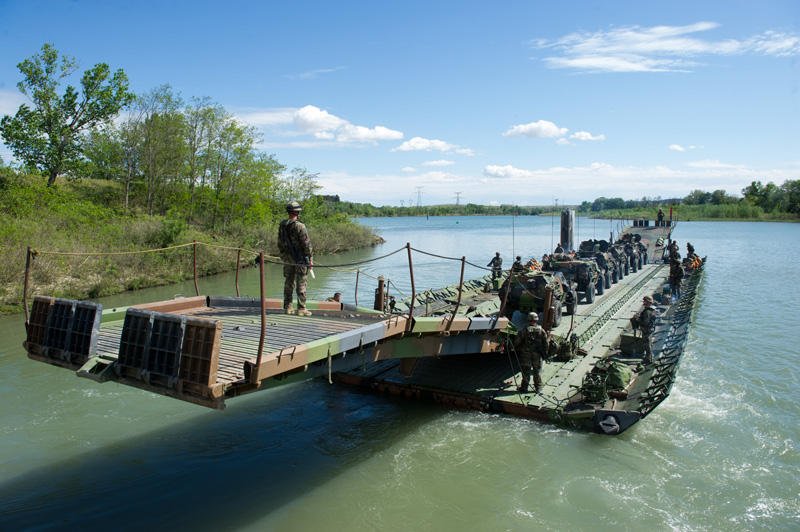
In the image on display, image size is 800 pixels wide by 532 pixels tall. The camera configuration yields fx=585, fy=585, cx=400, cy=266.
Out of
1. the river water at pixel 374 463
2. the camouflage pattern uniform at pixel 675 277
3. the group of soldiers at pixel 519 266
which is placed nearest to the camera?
the river water at pixel 374 463

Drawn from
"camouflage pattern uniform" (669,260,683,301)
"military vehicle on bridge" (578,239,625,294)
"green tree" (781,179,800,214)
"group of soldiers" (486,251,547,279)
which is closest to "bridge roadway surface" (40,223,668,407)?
"group of soldiers" (486,251,547,279)

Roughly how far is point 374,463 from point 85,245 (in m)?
20.5

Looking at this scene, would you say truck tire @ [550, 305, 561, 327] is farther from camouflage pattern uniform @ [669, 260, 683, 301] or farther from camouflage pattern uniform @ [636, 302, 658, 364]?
camouflage pattern uniform @ [669, 260, 683, 301]

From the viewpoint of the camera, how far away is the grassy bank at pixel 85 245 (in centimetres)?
2081

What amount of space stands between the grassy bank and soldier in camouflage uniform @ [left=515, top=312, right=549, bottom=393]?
11.8m

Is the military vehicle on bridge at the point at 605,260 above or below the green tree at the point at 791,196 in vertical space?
below

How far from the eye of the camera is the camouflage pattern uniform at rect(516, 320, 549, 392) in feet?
33.5

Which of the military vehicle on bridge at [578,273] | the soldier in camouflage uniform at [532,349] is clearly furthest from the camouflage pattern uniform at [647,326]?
the military vehicle on bridge at [578,273]

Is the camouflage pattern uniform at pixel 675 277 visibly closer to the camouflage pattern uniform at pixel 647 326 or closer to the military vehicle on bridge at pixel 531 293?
the military vehicle on bridge at pixel 531 293

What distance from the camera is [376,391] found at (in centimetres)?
1178

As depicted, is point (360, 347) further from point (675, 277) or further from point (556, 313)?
point (675, 277)

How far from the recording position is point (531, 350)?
33.9ft

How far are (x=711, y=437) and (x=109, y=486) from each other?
9658mm

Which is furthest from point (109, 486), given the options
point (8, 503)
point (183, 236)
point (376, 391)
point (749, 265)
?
point (749, 265)
